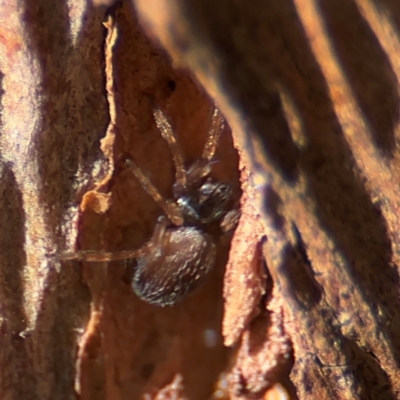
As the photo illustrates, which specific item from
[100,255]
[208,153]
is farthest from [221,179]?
[100,255]

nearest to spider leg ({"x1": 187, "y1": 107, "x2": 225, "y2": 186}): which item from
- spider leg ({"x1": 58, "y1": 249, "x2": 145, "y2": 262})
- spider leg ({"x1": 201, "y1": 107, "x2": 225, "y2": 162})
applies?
spider leg ({"x1": 201, "y1": 107, "x2": 225, "y2": 162})

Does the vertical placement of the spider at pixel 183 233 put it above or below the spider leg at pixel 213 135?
below

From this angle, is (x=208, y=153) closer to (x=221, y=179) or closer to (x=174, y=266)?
(x=221, y=179)

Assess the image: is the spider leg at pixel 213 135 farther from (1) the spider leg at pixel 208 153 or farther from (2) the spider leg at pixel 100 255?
(2) the spider leg at pixel 100 255

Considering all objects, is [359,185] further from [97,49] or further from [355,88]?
[97,49]

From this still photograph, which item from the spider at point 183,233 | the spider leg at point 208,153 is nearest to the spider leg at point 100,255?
the spider at point 183,233

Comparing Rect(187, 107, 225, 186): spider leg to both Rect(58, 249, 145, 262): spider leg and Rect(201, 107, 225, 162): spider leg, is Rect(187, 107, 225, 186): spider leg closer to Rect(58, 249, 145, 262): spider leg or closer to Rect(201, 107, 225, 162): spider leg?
Rect(201, 107, 225, 162): spider leg

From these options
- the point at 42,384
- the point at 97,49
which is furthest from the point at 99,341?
the point at 97,49

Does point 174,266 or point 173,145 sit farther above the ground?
point 173,145
